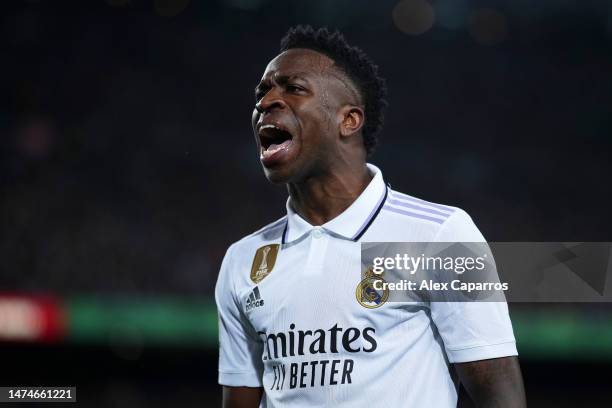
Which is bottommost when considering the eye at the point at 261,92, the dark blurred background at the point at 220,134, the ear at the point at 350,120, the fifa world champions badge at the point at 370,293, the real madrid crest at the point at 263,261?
the fifa world champions badge at the point at 370,293

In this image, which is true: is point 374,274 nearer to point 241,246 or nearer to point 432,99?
point 241,246

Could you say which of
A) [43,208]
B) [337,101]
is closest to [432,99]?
[43,208]

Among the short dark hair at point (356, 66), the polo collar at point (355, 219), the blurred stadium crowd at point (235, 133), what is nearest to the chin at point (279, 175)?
the polo collar at point (355, 219)

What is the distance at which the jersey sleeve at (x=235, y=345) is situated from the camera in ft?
8.02

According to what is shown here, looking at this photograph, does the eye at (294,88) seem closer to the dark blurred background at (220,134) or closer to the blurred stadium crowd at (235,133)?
the dark blurred background at (220,134)

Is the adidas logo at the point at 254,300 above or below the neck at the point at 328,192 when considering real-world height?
below

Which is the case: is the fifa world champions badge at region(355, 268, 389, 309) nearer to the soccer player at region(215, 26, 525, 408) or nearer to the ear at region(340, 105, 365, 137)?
the soccer player at region(215, 26, 525, 408)

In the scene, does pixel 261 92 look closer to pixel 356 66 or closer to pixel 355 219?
pixel 356 66

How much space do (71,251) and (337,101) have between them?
690 centimetres

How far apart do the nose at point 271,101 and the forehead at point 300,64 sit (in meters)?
0.07

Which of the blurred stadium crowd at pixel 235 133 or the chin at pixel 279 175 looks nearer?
the chin at pixel 279 175

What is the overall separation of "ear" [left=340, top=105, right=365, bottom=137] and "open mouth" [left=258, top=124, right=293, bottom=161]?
0.59 ft

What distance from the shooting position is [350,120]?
2.48m

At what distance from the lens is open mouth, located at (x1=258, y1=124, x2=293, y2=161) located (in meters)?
2.38
